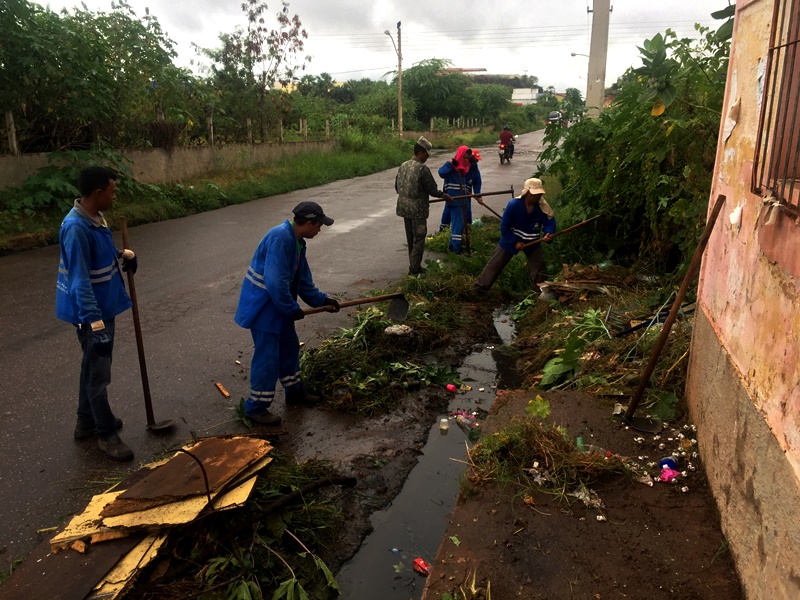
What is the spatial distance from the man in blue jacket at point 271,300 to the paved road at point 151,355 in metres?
0.36

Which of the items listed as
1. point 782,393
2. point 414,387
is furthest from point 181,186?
point 782,393

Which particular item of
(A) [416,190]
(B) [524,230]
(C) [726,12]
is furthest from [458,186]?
(C) [726,12]

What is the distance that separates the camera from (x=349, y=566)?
3090 mm

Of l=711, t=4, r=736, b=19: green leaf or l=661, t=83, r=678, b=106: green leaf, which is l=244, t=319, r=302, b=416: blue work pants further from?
l=711, t=4, r=736, b=19: green leaf

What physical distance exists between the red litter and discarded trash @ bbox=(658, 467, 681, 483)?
142 cm

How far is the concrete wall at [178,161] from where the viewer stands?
10.6 metres

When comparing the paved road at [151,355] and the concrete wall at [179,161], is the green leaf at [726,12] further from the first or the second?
the concrete wall at [179,161]

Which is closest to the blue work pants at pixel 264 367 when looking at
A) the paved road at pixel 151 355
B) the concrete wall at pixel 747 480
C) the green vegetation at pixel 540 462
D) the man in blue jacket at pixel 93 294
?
the paved road at pixel 151 355

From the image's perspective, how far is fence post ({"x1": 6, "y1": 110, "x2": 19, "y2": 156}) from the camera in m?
10.4

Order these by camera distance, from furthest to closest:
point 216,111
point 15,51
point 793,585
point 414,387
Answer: point 216,111
point 15,51
point 414,387
point 793,585

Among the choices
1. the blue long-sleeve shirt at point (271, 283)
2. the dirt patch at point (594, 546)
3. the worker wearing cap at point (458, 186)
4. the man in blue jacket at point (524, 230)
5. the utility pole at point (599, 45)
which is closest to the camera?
the dirt patch at point (594, 546)

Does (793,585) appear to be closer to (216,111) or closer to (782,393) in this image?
(782,393)

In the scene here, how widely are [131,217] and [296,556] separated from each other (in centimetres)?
1005

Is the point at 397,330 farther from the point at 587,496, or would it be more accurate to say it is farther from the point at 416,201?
the point at 416,201
